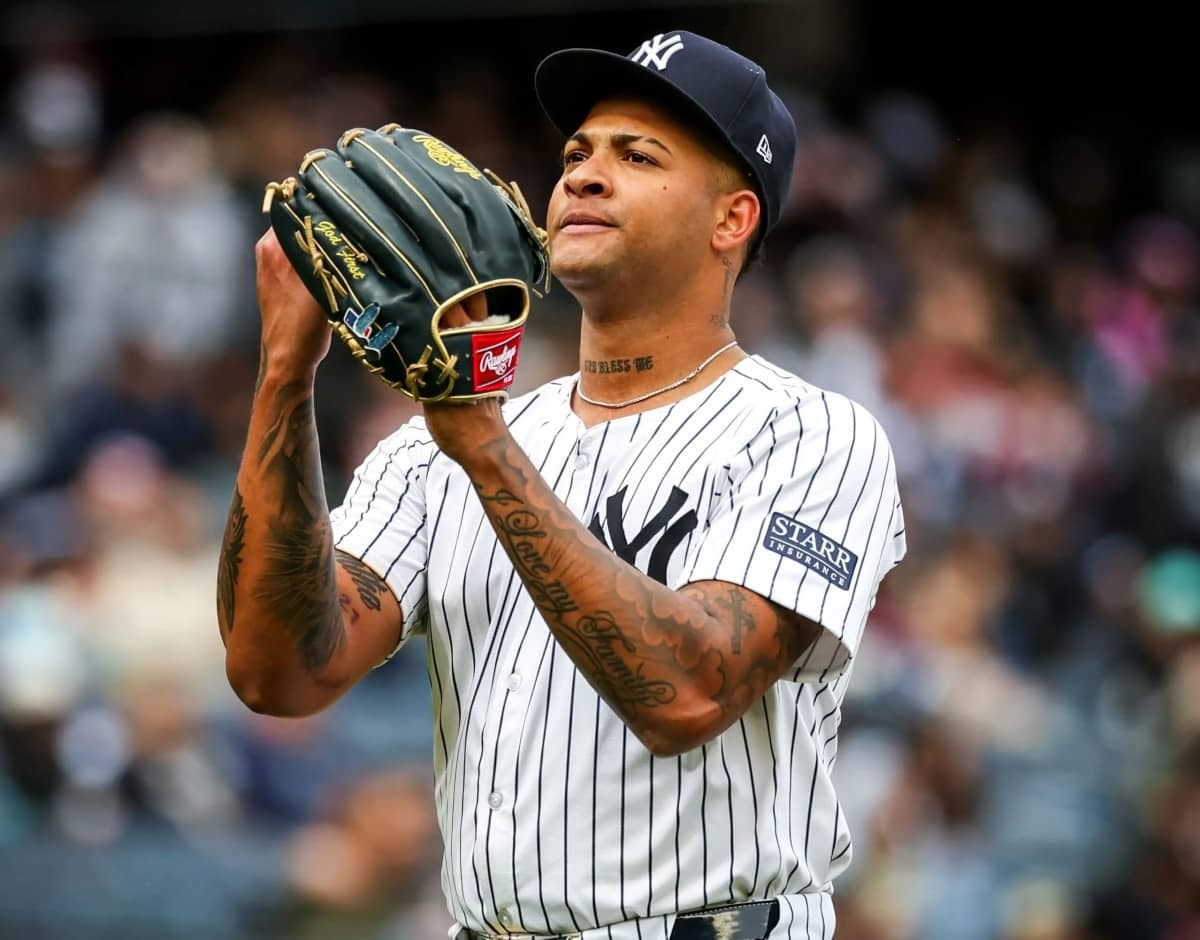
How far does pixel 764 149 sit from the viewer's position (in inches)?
126

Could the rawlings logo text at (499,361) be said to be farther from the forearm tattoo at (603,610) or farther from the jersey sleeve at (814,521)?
the jersey sleeve at (814,521)

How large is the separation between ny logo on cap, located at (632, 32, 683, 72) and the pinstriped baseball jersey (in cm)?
51

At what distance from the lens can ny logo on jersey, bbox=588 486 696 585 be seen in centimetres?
290

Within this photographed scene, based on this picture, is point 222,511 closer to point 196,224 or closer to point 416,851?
point 196,224

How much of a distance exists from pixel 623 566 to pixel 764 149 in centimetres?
91

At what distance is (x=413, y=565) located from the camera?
315 centimetres

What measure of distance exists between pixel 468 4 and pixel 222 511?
316 centimetres

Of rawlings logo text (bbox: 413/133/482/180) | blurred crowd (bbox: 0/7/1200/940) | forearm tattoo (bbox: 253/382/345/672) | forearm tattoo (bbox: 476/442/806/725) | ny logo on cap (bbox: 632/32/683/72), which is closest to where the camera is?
forearm tattoo (bbox: 476/442/806/725)

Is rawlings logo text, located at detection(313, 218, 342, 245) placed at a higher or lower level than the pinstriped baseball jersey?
higher

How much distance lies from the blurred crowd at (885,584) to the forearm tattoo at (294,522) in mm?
3754

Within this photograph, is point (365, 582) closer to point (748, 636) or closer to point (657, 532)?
point (657, 532)

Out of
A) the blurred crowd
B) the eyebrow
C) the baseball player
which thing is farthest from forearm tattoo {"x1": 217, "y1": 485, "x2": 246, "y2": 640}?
the blurred crowd

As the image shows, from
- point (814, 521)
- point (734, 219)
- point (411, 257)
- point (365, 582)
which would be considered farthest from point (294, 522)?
point (734, 219)

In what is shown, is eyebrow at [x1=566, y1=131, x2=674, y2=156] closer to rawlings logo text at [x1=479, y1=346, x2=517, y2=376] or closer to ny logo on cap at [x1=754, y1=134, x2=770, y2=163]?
ny logo on cap at [x1=754, y1=134, x2=770, y2=163]
